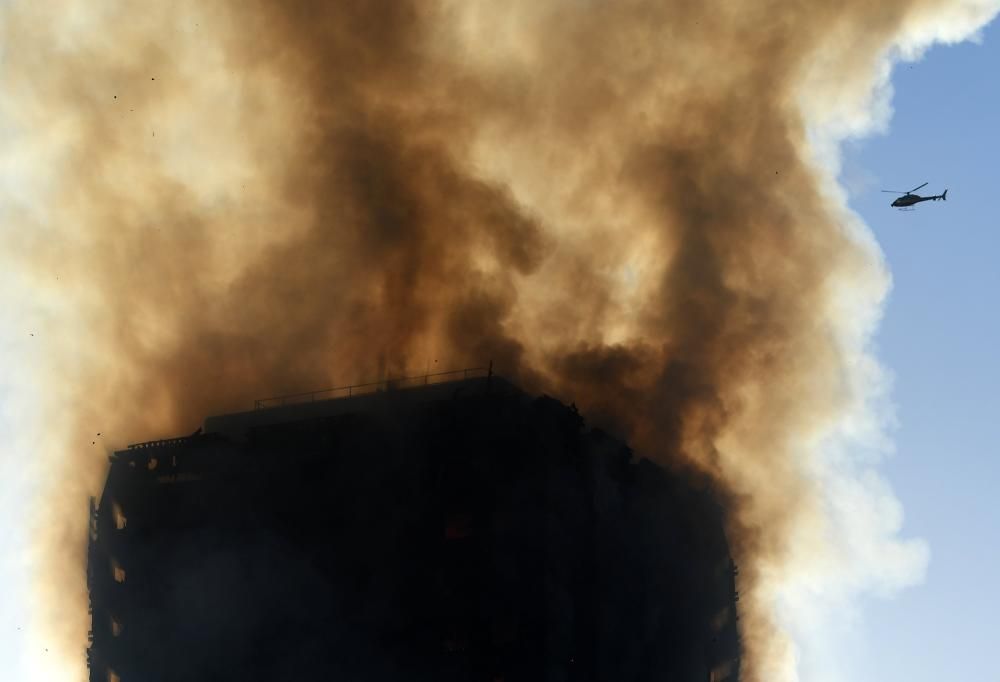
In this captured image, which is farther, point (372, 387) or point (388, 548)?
point (372, 387)

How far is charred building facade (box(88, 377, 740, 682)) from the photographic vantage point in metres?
72.6

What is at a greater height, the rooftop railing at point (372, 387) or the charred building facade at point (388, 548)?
the rooftop railing at point (372, 387)

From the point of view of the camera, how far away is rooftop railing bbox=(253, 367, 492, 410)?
8194 centimetres

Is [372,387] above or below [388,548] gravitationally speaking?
above

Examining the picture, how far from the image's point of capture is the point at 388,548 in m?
75.1

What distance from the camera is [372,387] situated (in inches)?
3351

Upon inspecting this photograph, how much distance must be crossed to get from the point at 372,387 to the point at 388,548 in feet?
45.0

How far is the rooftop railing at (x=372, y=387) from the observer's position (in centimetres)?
8194

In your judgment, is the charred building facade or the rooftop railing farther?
the rooftop railing

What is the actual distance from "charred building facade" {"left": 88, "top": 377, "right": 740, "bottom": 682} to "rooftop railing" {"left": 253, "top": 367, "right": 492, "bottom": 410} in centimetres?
182

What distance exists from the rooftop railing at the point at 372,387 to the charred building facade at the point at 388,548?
1.82 metres

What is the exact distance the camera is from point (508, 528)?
72562 mm

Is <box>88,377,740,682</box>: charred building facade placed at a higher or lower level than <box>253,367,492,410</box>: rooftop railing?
lower

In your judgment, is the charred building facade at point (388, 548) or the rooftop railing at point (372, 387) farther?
the rooftop railing at point (372, 387)
